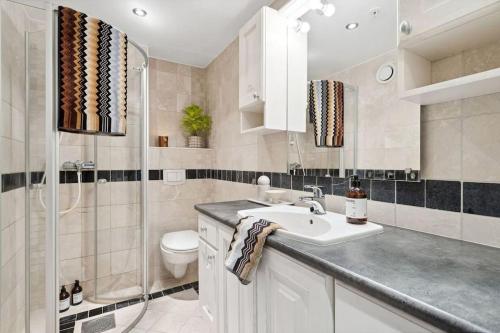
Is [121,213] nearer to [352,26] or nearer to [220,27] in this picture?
[220,27]

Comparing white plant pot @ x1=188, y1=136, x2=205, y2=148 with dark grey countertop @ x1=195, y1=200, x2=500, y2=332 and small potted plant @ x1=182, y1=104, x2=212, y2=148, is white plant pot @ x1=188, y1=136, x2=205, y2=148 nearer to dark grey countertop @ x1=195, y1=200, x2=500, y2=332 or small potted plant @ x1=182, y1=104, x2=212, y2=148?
small potted plant @ x1=182, y1=104, x2=212, y2=148

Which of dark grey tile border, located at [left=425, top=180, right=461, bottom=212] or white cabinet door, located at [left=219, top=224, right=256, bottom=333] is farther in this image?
white cabinet door, located at [left=219, top=224, right=256, bottom=333]

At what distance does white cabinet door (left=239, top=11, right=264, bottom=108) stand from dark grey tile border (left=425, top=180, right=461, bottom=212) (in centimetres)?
99

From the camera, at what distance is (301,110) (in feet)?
4.95

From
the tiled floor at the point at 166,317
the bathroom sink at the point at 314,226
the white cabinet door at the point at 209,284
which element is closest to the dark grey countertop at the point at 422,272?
the bathroom sink at the point at 314,226

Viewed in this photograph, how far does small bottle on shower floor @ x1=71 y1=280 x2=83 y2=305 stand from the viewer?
1893 mm

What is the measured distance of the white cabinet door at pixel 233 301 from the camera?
108 cm

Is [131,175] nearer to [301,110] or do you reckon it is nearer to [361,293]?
[301,110]

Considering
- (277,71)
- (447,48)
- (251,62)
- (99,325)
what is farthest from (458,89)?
(99,325)

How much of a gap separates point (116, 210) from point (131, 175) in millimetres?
315

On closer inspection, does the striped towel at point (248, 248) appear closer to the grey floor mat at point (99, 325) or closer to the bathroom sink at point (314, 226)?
the bathroom sink at point (314, 226)

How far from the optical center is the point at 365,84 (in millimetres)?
1139

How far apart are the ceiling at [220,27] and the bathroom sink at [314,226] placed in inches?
30.0

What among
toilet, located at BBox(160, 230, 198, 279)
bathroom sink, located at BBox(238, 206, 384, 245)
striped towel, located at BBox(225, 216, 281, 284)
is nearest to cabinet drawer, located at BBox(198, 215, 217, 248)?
bathroom sink, located at BBox(238, 206, 384, 245)
